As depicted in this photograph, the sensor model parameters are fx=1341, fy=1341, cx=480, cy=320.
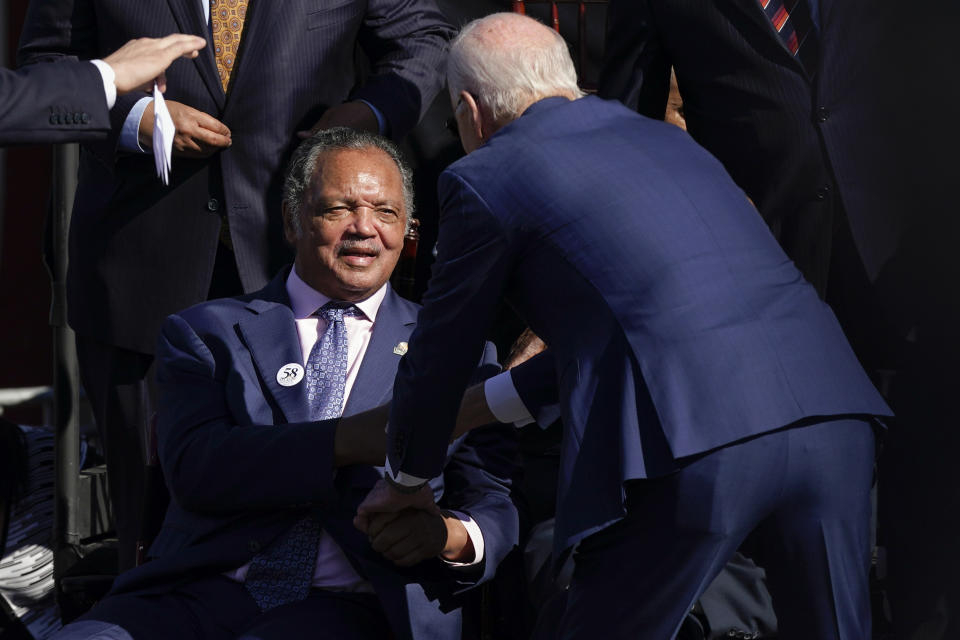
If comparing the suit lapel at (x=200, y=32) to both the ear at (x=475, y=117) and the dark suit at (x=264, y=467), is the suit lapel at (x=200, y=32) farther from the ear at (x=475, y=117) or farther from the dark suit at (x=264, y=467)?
the ear at (x=475, y=117)

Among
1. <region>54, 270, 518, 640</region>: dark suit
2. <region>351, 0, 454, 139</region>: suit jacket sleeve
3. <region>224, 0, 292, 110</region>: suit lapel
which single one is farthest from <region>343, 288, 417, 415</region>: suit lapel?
<region>224, 0, 292, 110</region>: suit lapel

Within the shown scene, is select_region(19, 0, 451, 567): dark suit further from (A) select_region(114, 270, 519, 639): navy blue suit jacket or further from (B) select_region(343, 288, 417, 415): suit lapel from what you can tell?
(B) select_region(343, 288, 417, 415): suit lapel

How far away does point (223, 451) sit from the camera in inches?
111

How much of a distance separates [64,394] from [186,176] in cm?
90

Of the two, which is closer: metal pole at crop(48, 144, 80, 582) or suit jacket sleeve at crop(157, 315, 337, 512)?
suit jacket sleeve at crop(157, 315, 337, 512)

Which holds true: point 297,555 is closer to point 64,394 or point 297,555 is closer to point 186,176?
point 186,176

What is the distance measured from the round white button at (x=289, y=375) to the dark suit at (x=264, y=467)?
1 centimetres

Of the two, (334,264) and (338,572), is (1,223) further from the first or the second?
(338,572)

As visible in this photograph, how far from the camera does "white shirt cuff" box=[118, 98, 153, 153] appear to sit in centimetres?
333

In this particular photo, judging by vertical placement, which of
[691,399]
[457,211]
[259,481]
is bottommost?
[259,481]

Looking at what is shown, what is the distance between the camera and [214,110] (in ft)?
11.4

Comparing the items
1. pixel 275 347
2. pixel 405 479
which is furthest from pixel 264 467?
pixel 405 479

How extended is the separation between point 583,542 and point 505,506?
72 cm

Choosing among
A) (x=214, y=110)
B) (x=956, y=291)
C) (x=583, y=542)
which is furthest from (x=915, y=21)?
(x=214, y=110)
